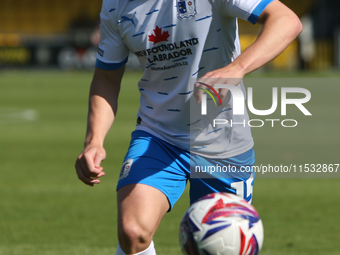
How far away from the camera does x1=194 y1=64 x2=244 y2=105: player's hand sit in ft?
8.40

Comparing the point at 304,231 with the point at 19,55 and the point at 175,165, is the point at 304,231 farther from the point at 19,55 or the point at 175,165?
the point at 19,55

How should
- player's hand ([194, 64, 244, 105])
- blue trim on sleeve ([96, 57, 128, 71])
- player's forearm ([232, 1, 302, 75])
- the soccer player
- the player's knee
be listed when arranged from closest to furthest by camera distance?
player's hand ([194, 64, 244, 105])
player's forearm ([232, 1, 302, 75])
the player's knee
the soccer player
blue trim on sleeve ([96, 57, 128, 71])

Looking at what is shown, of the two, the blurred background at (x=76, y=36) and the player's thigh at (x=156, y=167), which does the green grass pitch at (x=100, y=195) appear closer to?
the player's thigh at (x=156, y=167)

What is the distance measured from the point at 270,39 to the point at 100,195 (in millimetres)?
4835

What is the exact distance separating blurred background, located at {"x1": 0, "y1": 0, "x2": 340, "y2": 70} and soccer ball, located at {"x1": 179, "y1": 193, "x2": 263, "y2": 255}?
31.1 m

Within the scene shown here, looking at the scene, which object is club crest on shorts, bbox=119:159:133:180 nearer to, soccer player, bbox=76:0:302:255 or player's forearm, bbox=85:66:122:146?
soccer player, bbox=76:0:302:255

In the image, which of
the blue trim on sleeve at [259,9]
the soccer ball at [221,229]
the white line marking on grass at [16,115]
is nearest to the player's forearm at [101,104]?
the soccer ball at [221,229]

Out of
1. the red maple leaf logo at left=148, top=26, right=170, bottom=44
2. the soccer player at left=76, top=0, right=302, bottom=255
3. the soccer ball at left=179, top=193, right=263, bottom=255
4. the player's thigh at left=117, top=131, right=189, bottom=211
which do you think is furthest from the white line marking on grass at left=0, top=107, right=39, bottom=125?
the soccer ball at left=179, top=193, right=263, bottom=255

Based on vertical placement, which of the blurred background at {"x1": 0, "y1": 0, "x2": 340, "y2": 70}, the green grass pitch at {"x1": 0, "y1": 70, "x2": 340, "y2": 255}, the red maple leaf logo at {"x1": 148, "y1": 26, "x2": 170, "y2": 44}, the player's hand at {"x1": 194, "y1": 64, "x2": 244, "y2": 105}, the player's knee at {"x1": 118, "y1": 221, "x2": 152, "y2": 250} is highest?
the player's hand at {"x1": 194, "y1": 64, "x2": 244, "y2": 105}

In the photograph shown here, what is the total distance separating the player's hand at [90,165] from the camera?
308 cm

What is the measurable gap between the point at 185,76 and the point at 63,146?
7795 mm

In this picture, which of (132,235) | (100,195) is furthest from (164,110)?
(100,195)

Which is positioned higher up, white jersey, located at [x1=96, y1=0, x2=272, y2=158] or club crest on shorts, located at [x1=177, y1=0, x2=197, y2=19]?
club crest on shorts, located at [x1=177, y1=0, x2=197, y2=19]

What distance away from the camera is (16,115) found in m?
15.9
